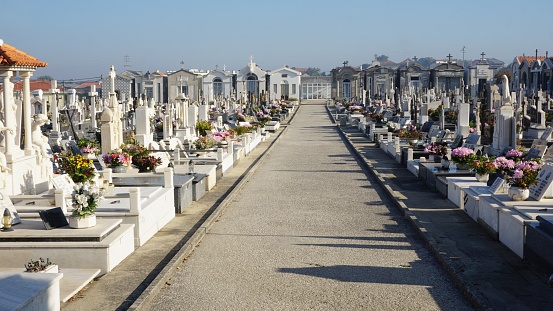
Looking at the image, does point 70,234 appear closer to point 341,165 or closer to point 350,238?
point 350,238

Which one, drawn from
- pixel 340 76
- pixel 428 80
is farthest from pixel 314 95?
pixel 428 80

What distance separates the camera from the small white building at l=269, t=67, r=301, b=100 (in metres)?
93.7

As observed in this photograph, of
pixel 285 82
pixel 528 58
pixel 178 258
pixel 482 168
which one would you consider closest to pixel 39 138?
pixel 178 258

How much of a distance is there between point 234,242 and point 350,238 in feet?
5.93

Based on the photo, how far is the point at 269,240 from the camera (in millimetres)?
10961

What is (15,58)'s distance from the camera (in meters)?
13.0

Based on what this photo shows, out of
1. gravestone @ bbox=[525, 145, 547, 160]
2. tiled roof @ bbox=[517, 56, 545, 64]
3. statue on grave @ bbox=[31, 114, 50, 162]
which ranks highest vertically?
tiled roof @ bbox=[517, 56, 545, 64]

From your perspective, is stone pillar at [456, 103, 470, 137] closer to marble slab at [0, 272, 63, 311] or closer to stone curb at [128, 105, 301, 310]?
stone curb at [128, 105, 301, 310]

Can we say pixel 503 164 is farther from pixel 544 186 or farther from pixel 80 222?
pixel 80 222

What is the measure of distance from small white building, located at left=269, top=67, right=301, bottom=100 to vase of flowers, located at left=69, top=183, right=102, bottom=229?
8429 cm

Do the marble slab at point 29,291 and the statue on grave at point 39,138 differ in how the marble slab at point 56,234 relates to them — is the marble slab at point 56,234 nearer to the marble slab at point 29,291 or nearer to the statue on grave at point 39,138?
the marble slab at point 29,291

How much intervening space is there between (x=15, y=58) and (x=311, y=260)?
7.05m

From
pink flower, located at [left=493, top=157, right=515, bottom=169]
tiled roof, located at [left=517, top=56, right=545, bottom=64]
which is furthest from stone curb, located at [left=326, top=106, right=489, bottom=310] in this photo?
tiled roof, located at [left=517, top=56, right=545, bottom=64]

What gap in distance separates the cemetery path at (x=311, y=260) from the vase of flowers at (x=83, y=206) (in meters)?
1.38
